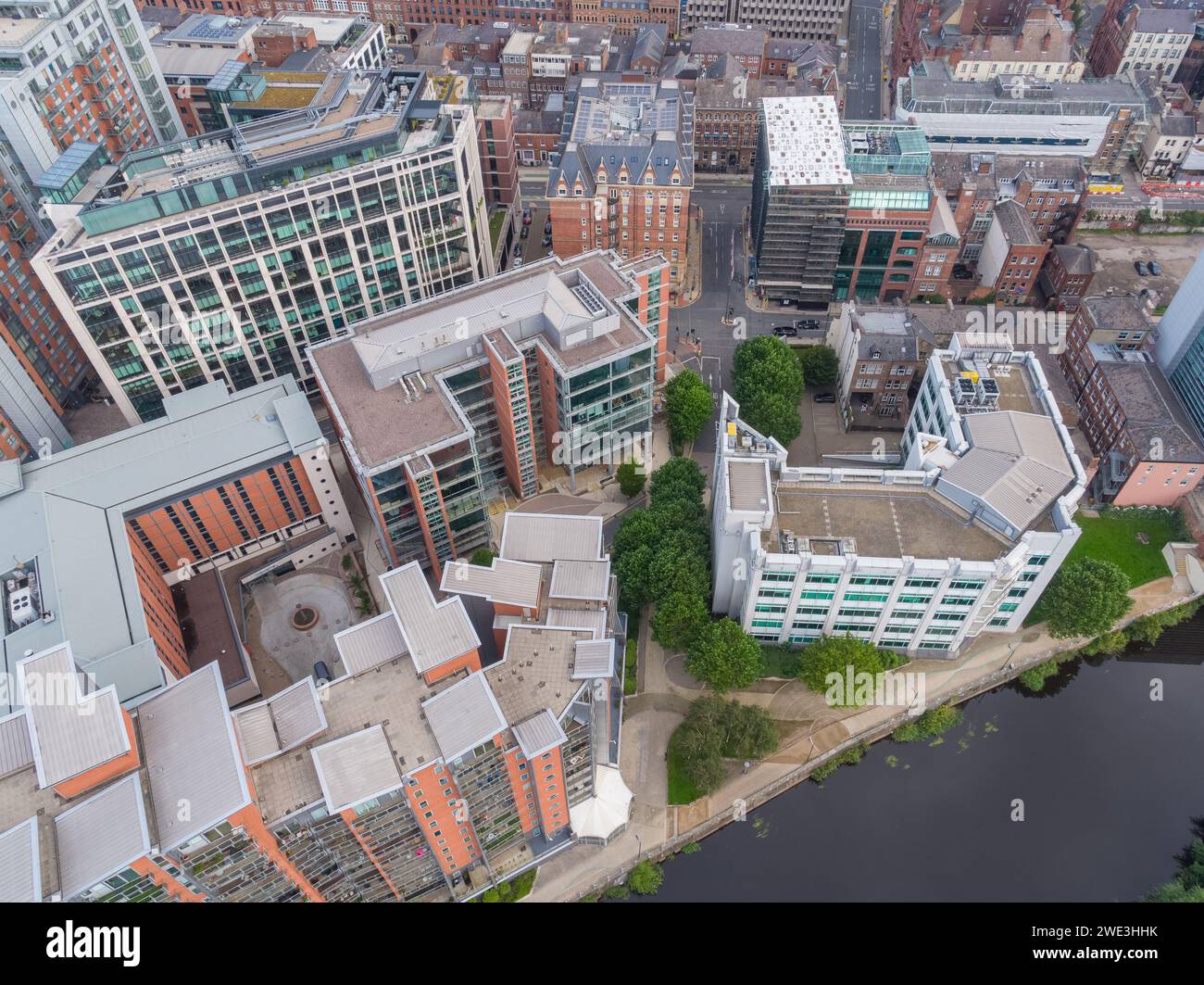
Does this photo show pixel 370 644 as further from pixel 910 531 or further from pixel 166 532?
pixel 910 531

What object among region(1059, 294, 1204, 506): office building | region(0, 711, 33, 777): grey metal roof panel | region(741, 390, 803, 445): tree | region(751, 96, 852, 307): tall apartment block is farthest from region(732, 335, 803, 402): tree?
region(0, 711, 33, 777): grey metal roof panel

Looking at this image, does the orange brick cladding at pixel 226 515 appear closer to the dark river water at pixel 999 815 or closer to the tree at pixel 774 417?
the tree at pixel 774 417

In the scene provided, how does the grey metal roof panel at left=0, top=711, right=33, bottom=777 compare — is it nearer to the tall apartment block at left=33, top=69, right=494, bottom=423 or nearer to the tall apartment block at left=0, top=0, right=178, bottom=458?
the tall apartment block at left=0, top=0, right=178, bottom=458

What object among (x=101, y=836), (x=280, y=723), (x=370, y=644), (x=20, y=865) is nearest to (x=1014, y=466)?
(x=370, y=644)

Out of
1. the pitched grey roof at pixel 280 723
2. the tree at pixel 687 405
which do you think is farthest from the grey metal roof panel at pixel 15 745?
the tree at pixel 687 405

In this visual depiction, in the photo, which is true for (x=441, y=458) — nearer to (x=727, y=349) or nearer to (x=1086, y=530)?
(x=727, y=349)

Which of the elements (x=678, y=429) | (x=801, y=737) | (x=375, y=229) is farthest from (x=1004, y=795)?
(x=375, y=229)
